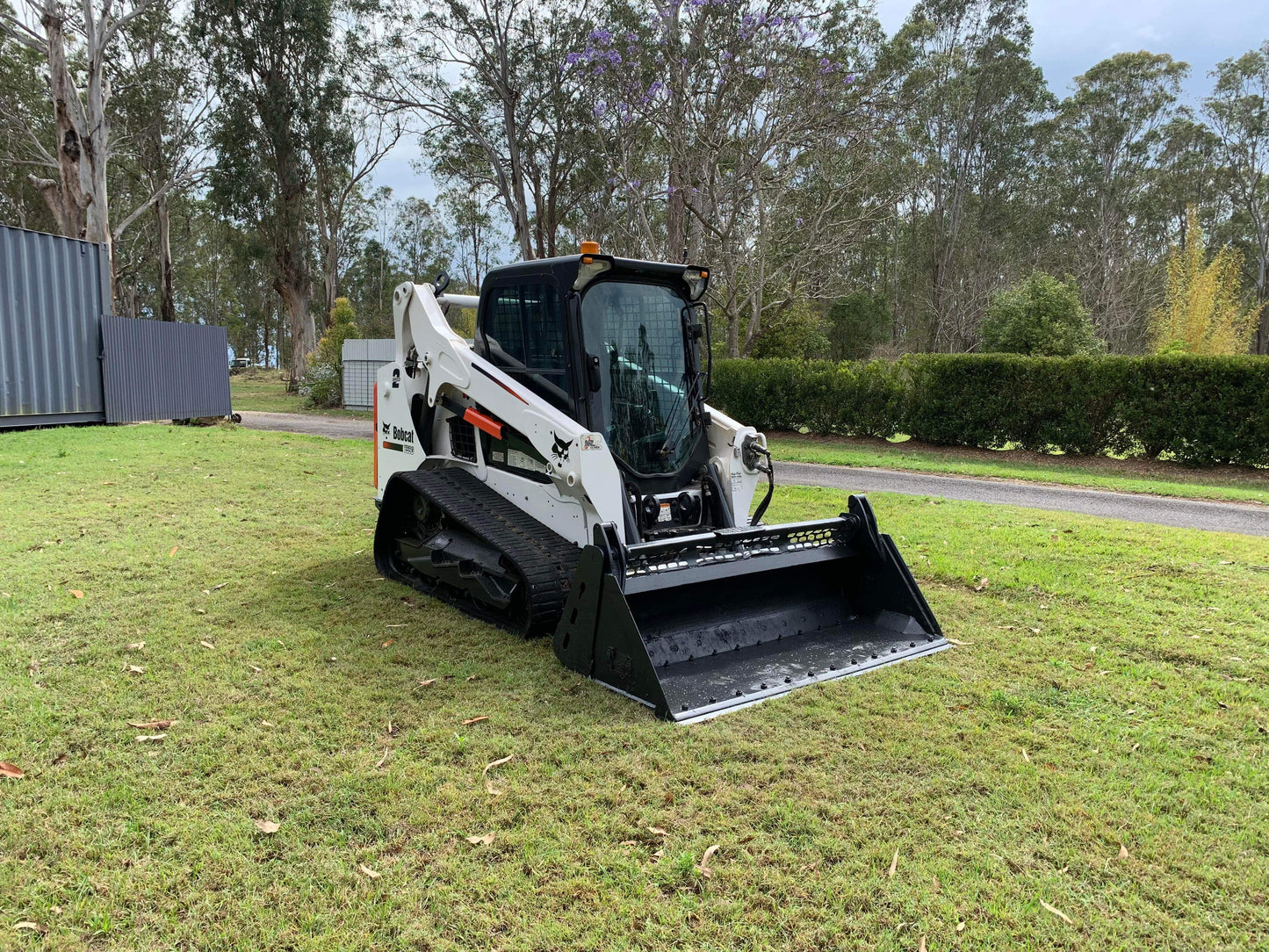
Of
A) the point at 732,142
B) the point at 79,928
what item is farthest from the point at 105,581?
the point at 732,142

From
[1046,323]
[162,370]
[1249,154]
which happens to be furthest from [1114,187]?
[162,370]

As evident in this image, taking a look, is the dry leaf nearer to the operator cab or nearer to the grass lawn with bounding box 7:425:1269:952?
the grass lawn with bounding box 7:425:1269:952

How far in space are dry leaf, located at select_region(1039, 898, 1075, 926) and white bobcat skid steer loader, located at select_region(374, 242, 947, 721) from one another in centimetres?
156

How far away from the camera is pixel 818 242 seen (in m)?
23.2

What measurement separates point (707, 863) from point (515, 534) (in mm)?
2633

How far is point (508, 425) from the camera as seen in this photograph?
17.4ft

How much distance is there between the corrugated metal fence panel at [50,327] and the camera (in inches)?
555

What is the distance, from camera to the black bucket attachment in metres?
3.98

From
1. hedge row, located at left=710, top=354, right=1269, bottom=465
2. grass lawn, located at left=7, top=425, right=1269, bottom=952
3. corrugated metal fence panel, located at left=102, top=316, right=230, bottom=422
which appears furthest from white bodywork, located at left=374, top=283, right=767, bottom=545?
corrugated metal fence panel, located at left=102, top=316, right=230, bottom=422

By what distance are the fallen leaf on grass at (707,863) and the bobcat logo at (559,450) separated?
2455 millimetres

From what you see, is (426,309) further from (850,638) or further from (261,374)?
(261,374)

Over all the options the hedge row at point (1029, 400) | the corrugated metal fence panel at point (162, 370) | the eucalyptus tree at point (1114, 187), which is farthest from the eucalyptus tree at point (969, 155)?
the corrugated metal fence panel at point (162, 370)

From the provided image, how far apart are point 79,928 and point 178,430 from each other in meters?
15.5

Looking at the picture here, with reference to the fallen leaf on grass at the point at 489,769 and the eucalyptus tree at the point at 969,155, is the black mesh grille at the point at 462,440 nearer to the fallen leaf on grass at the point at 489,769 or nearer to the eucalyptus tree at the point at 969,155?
the fallen leaf on grass at the point at 489,769
